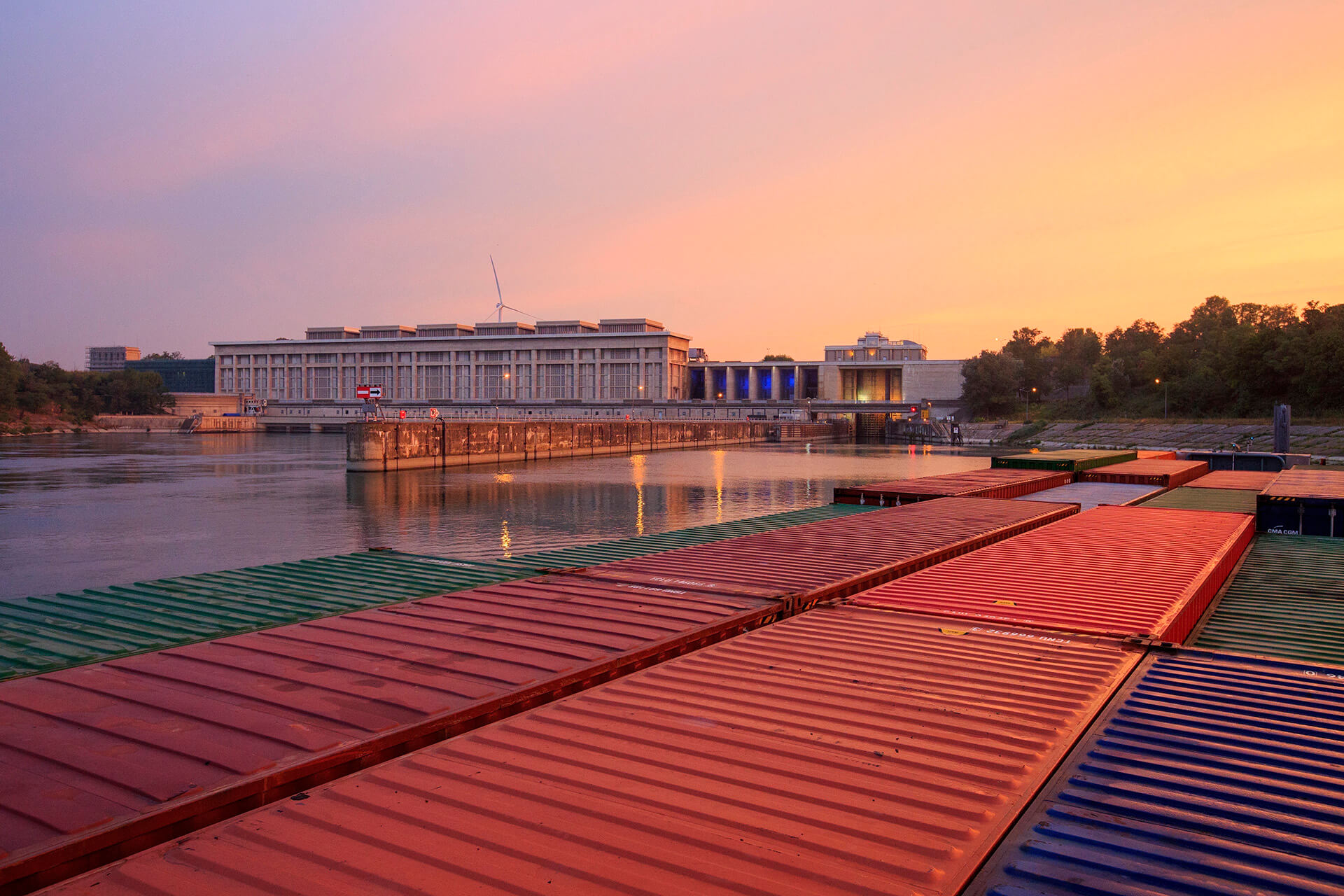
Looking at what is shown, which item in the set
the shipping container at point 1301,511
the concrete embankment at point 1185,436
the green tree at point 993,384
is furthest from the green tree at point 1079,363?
the shipping container at point 1301,511

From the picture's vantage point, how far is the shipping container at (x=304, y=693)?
535 cm

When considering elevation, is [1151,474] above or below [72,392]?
below

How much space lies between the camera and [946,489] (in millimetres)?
29203

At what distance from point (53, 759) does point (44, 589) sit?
16.5 meters

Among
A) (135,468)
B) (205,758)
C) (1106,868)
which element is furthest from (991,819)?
(135,468)

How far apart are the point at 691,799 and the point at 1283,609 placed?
38.7 feet

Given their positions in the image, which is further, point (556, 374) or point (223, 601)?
point (556, 374)

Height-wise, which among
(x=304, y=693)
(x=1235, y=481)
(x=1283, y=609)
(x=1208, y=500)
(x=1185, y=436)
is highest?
(x=1185, y=436)

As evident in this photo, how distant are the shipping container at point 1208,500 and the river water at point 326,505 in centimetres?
1413

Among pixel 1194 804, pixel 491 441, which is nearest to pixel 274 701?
pixel 1194 804

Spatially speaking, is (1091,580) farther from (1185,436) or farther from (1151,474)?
(1185,436)

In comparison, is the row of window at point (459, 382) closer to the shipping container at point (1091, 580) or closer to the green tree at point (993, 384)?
the green tree at point (993, 384)

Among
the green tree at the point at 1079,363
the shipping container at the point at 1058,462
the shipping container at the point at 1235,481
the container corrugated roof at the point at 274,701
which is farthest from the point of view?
the green tree at the point at 1079,363

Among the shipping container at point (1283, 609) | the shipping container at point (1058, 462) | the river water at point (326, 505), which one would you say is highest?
the shipping container at point (1058, 462)
